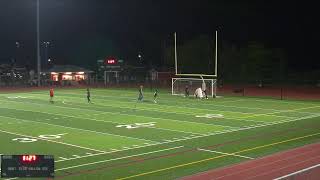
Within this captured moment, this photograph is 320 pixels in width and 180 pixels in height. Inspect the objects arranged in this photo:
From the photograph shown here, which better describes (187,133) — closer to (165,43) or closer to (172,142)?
(172,142)

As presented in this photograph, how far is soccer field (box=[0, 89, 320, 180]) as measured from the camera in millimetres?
15328

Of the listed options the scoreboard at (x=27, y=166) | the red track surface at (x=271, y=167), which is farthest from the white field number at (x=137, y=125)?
the scoreboard at (x=27, y=166)

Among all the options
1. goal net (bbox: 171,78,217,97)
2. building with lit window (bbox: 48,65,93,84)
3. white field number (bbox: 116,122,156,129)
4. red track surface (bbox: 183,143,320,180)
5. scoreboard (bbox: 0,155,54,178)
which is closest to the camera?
scoreboard (bbox: 0,155,54,178)

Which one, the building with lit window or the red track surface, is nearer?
the red track surface

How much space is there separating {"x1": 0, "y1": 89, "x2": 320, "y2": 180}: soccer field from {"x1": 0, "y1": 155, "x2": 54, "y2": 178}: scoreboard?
4491mm

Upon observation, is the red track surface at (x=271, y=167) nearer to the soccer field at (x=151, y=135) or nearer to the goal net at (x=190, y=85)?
the soccer field at (x=151, y=135)

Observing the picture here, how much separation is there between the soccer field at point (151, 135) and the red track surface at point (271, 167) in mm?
735

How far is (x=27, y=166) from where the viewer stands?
9.14 m

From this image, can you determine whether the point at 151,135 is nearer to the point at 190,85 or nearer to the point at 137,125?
the point at 137,125

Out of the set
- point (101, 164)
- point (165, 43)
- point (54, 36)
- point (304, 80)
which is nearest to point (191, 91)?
point (304, 80)

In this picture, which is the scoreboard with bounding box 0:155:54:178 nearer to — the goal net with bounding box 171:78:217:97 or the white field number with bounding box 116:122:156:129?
the white field number with bounding box 116:122:156:129

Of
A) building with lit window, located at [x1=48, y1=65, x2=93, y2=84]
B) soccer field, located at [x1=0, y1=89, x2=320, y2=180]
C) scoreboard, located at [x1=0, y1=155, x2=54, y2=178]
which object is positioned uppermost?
building with lit window, located at [x1=48, y1=65, x2=93, y2=84]

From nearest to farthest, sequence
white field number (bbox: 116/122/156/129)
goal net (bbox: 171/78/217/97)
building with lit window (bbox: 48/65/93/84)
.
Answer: white field number (bbox: 116/122/156/129) → goal net (bbox: 171/78/217/97) → building with lit window (bbox: 48/65/93/84)

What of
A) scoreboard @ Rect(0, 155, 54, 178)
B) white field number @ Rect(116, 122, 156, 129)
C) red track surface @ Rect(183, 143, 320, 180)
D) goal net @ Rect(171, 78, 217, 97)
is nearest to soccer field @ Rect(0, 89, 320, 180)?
white field number @ Rect(116, 122, 156, 129)
